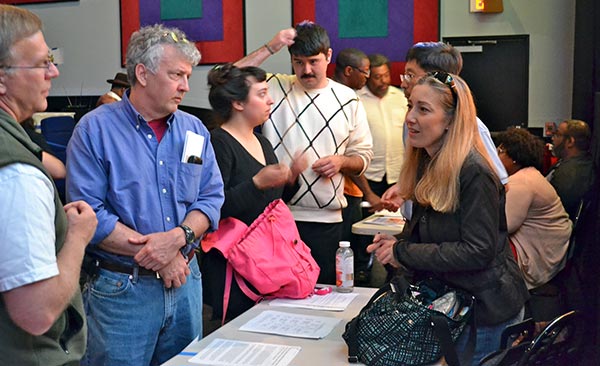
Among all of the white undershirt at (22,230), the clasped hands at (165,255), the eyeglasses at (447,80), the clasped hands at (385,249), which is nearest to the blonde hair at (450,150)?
the eyeglasses at (447,80)

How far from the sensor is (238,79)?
2.88 metres

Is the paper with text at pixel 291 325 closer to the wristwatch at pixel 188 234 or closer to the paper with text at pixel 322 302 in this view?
the paper with text at pixel 322 302

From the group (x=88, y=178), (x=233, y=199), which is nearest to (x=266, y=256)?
(x=233, y=199)

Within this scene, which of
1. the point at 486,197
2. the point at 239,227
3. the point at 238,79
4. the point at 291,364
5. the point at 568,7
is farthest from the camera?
the point at 568,7

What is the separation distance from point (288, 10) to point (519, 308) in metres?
4.50

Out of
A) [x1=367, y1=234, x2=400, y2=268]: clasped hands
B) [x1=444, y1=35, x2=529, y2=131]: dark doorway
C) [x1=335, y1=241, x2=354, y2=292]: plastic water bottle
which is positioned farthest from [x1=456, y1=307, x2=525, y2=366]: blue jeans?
[x1=444, y1=35, x2=529, y2=131]: dark doorway

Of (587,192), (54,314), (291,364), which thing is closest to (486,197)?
(291,364)

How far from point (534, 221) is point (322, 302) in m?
1.69

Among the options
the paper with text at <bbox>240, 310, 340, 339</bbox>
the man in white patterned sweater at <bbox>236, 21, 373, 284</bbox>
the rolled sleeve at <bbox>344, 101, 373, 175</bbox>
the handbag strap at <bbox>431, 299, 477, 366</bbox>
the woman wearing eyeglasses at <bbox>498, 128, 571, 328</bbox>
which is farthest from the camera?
the woman wearing eyeglasses at <bbox>498, 128, 571, 328</bbox>

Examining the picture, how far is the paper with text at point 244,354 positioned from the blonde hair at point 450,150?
2.04 ft

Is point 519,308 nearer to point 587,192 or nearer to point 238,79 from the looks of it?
point 238,79

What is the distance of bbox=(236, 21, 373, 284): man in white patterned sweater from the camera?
3.32m

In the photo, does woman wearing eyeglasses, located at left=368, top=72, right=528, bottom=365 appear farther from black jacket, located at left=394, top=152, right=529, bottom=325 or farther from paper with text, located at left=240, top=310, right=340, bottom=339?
paper with text, located at left=240, top=310, right=340, bottom=339

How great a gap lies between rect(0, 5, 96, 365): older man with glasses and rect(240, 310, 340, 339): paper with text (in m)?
0.77
